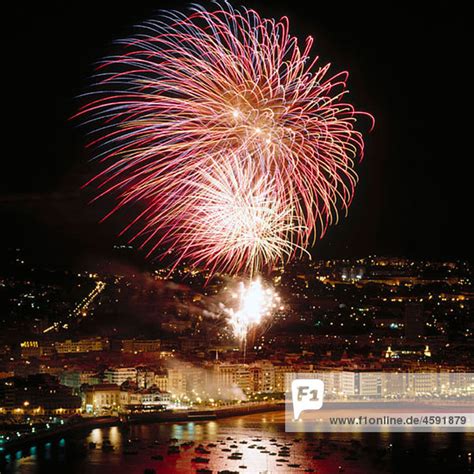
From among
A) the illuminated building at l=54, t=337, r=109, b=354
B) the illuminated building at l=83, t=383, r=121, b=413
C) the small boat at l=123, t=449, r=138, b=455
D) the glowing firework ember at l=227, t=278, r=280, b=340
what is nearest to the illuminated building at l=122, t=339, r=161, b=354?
the illuminated building at l=54, t=337, r=109, b=354

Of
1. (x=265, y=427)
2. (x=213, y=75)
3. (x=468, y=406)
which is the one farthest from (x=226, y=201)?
(x=468, y=406)

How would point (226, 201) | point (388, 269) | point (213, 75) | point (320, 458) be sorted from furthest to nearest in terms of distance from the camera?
point (388, 269) → point (320, 458) → point (226, 201) → point (213, 75)

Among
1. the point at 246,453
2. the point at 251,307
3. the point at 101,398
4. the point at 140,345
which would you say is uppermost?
the point at 251,307

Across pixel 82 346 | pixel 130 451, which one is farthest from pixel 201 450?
pixel 82 346

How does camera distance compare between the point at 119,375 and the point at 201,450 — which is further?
the point at 119,375

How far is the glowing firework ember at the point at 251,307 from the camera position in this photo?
1553cm

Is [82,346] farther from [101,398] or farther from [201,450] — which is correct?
[201,450]

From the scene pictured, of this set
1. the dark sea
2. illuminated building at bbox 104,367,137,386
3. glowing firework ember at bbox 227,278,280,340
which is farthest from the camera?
glowing firework ember at bbox 227,278,280,340

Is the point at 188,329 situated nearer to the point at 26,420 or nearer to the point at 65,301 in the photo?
the point at 65,301

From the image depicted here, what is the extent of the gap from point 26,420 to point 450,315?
12.5m

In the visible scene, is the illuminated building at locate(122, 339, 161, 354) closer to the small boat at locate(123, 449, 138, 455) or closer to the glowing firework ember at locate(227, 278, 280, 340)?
the glowing firework ember at locate(227, 278, 280, 340)

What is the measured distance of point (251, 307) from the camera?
15727 millimetres

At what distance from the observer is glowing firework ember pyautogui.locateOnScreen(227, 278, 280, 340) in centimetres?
1553

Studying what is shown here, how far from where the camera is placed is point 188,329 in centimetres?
2034
